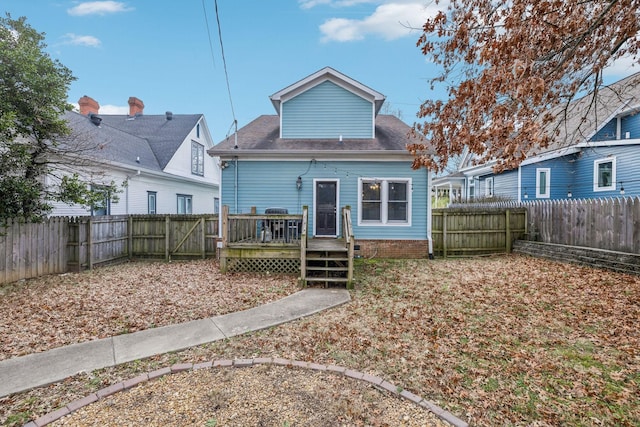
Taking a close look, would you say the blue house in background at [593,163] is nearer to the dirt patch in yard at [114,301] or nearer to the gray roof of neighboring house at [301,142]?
the gray roof of neighboring house at [301,142]

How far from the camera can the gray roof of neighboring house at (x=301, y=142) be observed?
10125 mm

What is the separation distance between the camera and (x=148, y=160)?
48.4 feet

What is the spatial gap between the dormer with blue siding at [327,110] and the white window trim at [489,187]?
11.6 metres

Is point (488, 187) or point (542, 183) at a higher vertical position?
point (488, 187)

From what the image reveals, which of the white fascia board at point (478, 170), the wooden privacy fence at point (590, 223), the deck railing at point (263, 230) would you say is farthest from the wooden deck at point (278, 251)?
the white fascia board at point (478, 170)

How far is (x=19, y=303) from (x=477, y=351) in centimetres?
790

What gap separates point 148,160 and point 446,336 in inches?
594

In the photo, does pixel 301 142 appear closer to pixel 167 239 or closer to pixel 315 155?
pixel 315 155

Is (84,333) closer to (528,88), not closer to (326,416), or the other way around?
(326,416)

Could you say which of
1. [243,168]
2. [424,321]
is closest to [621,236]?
[424,321]

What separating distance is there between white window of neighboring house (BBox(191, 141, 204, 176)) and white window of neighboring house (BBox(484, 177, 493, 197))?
17879mm

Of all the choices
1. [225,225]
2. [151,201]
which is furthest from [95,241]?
[151,201]

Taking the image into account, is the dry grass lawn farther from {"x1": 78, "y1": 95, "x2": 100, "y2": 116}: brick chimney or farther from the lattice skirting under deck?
{"x1": 78, "y1": 95, "x2": 100, "y2": 116}: brick chimney

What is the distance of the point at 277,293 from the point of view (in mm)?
6535
